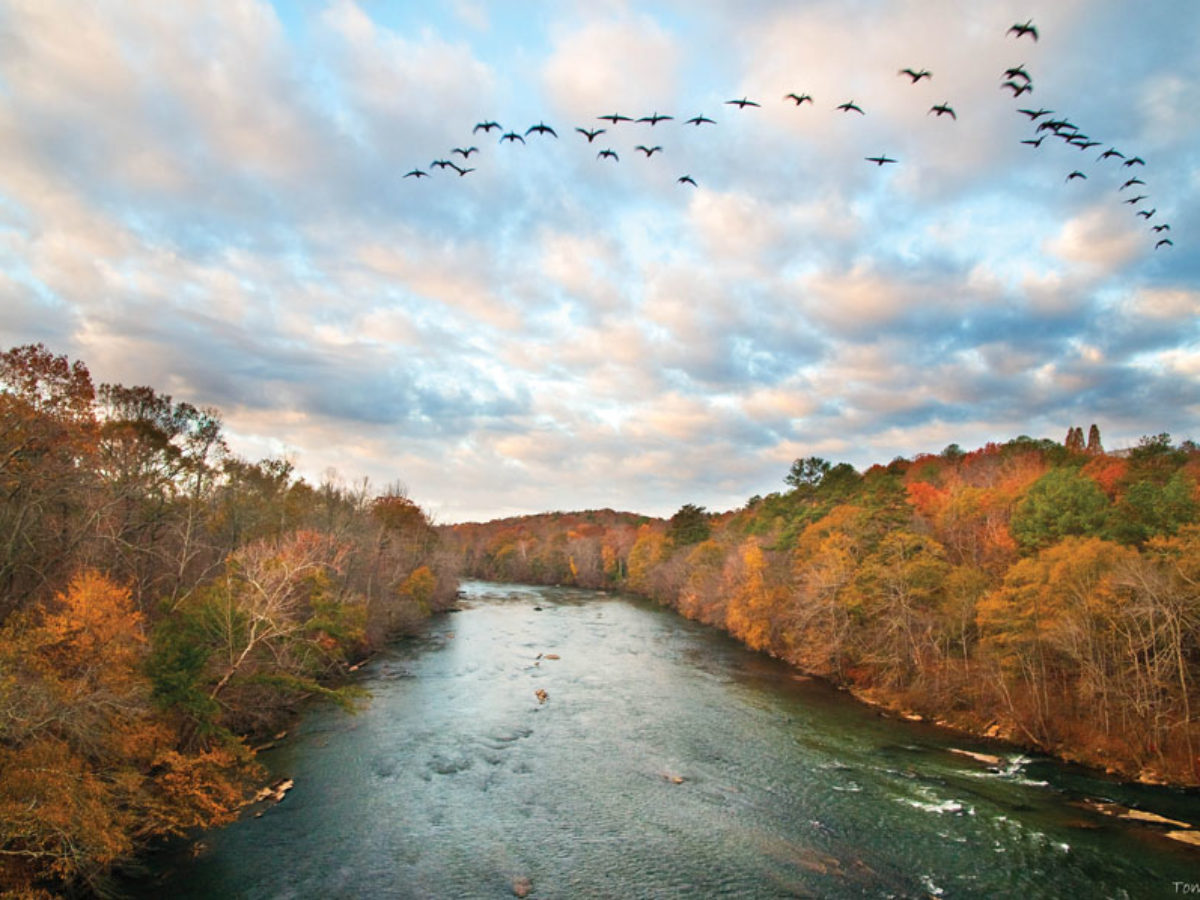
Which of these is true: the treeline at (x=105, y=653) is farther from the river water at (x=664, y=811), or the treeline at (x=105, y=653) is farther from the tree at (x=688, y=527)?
the tree at (x=688, y=527)

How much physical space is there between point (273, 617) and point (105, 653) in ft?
18.4

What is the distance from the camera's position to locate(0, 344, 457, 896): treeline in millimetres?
15828

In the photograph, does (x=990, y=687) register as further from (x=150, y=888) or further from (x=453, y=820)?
(x=150, y=888)

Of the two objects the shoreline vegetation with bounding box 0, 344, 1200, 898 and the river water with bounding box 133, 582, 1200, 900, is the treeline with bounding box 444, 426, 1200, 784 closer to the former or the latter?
the shoreline vegetation with bounding box 0, 344, 1200, 898

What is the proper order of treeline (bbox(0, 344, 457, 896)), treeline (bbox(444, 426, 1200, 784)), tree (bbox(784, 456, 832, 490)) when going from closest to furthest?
treeline (bbox(0, 344, 457, 896))
treeline (bbox(444, 426, 1200, 784))
tree (bbox(784, 456, 832, 490))

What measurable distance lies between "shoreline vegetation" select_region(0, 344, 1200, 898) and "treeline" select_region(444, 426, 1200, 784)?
6.1 inches

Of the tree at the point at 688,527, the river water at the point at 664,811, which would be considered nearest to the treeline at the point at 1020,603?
the river water at the point at 664,811

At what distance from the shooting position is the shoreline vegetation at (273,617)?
18.4 m

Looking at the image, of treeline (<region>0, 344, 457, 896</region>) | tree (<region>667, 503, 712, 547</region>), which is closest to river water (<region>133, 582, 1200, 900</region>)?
treeline (<region>0, 344, 457, 896</region>)

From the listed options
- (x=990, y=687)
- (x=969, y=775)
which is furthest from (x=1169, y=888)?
(x=990, y=687)

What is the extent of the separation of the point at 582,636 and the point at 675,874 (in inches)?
1777

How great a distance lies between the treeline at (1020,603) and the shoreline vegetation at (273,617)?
6.1 inches

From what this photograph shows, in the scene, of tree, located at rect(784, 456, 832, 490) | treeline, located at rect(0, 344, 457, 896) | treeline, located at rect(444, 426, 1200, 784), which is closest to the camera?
treeline, located at rect(0, 344, 457, 896)

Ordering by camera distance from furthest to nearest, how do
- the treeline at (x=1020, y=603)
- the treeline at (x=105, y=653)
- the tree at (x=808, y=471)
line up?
1. the tree at (x=808, y=471)
2. the treeline at (x=1020, y=603)
3. the treeline at (x=105, y=653)
